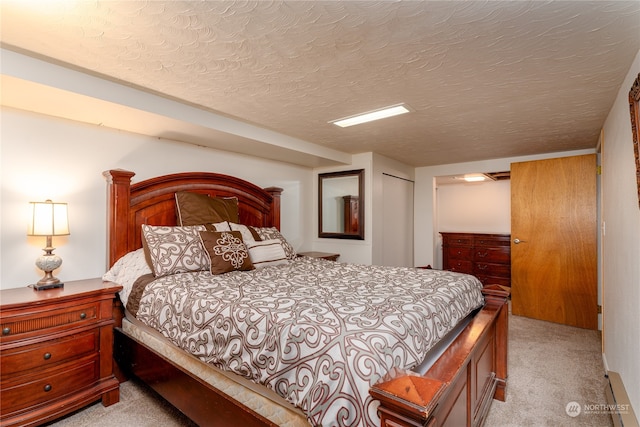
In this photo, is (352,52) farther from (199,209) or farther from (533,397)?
(533,397)

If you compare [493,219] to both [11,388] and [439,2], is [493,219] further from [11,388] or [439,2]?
[11,388]

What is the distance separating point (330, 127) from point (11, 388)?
293 cm

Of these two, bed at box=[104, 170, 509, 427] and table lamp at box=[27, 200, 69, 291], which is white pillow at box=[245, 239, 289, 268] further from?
table lamp at box=[27, 200, 69, 291]

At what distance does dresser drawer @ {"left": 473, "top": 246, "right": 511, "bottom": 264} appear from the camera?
16.1 ft

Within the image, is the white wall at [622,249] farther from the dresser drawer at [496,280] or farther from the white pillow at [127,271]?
the white pillow at [127,271]

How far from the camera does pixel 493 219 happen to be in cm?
579

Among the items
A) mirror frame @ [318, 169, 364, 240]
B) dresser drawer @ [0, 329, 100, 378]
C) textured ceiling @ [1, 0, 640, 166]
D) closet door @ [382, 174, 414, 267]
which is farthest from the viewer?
closet door @ [382, 174, 414, 267]

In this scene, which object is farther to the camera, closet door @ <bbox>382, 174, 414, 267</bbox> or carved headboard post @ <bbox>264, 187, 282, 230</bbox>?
closet door @ <bbox>382, 174, 414, 267</bbox>

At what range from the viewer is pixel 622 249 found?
1967 millimetres

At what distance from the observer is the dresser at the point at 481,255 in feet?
16.2

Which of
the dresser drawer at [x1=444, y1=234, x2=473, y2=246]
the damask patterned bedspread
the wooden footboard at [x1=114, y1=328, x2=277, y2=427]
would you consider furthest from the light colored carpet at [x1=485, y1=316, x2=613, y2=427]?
the dresser drawer at [x1=444, y1=234, x2=473, y2=246]

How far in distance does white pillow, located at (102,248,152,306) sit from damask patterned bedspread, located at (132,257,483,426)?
0.29 metres

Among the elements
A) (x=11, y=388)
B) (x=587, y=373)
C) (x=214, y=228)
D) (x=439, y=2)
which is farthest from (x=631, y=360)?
(x=11, y=388)

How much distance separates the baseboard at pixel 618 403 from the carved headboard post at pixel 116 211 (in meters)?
3.46
